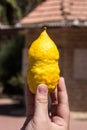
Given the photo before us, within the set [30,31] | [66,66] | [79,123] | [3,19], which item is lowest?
[79,123]

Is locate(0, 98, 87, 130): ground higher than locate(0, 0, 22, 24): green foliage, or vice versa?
locate(0, 0, 22, 24): green foliage

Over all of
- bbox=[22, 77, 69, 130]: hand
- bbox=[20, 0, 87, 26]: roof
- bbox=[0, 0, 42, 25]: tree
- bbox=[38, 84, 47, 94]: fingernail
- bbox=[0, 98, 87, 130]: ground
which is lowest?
bbox=[0, 98, 87, 130]: ground

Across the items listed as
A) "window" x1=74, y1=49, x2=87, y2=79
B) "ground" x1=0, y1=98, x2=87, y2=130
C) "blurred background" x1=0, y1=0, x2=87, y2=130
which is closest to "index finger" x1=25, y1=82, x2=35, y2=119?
"ground" x1=0, y1=98, x2=87, y2=130

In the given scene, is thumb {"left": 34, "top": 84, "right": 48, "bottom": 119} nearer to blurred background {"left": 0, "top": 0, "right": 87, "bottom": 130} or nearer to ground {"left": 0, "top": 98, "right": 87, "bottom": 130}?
ground {"left": 0, "top": 98, "right": 87, "bottom": 130}

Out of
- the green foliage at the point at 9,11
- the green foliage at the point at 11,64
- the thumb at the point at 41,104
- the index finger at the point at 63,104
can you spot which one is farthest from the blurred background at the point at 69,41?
the thumb at the point at 41,104

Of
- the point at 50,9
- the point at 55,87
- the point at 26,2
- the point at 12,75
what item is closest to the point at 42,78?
the point at 55,87

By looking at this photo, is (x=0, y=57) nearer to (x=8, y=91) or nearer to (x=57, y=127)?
(x=8, y=91)
